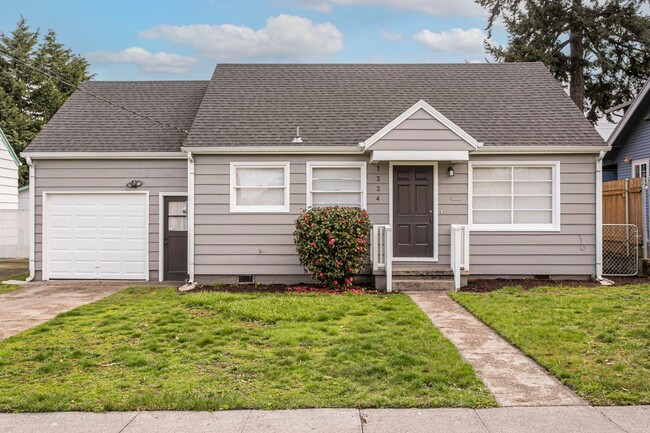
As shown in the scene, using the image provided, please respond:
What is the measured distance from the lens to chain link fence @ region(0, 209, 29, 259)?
16.9m

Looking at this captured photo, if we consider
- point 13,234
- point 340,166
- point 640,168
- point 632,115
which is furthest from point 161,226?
point 640,168

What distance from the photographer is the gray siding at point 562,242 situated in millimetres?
11086

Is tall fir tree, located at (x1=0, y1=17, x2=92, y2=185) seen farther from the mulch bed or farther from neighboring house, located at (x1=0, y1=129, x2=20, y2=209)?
the mulch bed

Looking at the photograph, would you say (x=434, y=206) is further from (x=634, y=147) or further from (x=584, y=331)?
(x=634, y=147)

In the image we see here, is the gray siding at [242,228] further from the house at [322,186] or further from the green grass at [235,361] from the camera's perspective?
the green grass at [235,361]

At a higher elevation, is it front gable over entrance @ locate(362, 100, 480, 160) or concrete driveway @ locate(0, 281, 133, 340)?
front gable over entrance @ locate(362, 100, 480, 160)

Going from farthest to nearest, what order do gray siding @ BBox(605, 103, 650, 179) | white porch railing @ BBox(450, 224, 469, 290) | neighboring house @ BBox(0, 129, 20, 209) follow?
neighboring house @ BBox(0, 129, 20, 209) < gray siding @ BBox(605, 103, 650, 179) < white porch railing @ BBox(450, 224, 469, 290)

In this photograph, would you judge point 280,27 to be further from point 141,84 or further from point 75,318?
point 75,318

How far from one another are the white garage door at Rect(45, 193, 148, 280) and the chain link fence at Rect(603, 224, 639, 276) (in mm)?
10880

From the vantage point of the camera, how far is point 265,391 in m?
4.52

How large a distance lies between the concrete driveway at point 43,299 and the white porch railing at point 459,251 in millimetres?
6711

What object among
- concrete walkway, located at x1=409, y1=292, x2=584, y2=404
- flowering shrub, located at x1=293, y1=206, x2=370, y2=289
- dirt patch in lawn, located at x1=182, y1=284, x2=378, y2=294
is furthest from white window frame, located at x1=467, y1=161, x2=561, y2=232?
concrete walkway, located at x1=409, y1=292, x2=584, y2=404

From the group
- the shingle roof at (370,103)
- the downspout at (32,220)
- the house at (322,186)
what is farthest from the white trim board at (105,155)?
the shingle roof at (370,103)

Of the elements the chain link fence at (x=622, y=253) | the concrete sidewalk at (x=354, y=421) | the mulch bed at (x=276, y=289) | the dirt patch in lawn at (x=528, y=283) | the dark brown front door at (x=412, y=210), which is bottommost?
the concrete sidewalk at (x=354, y=421)
